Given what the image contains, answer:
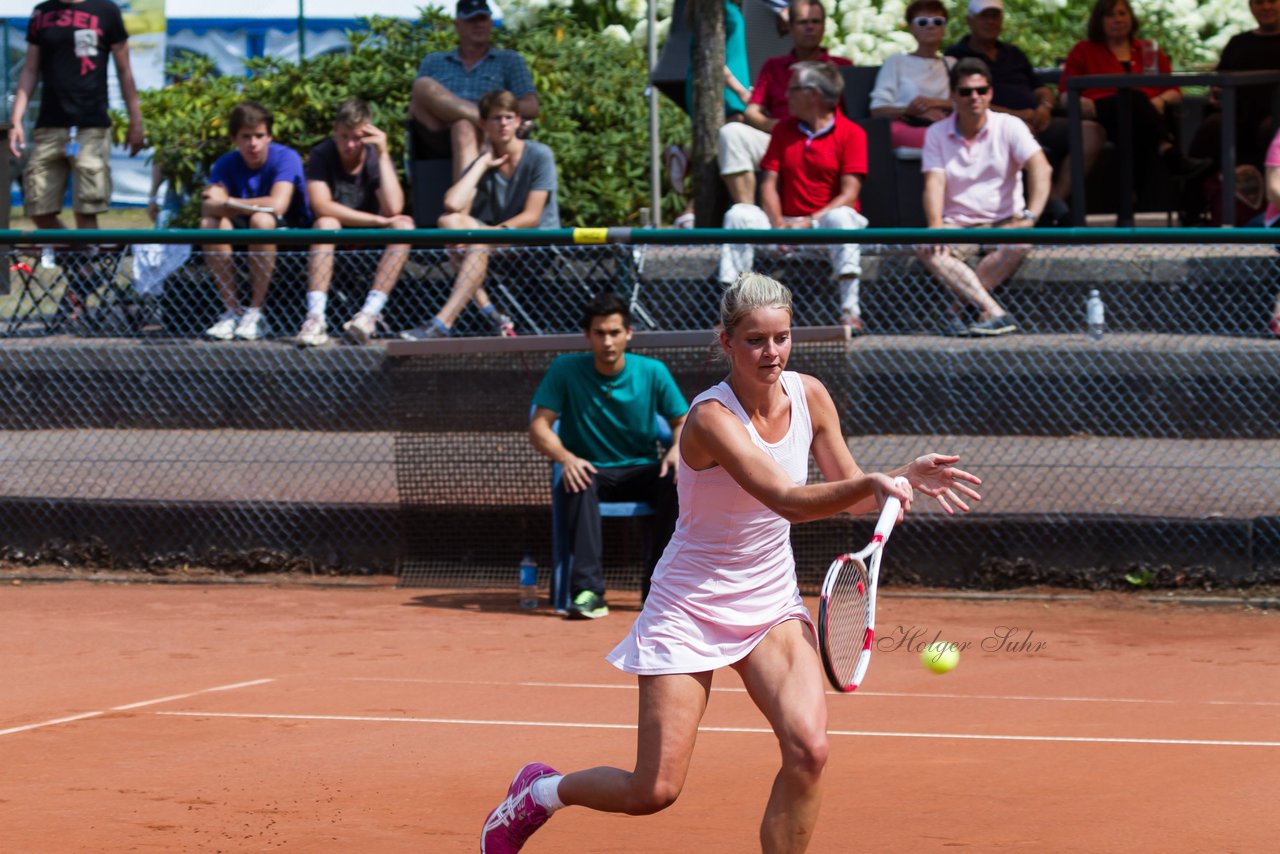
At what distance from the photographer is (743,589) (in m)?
4.42

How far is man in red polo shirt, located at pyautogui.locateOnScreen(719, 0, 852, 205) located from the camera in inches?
431

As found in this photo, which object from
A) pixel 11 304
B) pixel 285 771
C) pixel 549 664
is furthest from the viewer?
pixel 11 304

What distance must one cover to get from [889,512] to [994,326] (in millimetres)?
5344

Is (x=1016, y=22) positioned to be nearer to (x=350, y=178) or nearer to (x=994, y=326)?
(x=350, y=178)

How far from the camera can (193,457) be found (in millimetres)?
9617

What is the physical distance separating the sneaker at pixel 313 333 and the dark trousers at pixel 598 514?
6.42 ft

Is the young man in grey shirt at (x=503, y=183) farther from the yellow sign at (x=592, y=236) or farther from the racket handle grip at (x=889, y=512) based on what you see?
the racket handle grip at (x=889, y=512)

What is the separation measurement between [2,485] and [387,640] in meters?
3.06

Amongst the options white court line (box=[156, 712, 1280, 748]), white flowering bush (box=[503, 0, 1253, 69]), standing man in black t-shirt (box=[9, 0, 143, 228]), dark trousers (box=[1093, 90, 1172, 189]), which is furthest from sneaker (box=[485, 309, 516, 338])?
white flowering bush (box=[503, 0, 1253, 69])

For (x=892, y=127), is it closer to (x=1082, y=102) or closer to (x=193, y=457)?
(x=1082, y=102)

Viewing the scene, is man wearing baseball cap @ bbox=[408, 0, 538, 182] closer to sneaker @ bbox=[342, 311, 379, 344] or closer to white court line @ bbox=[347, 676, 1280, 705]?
sneaker @ bbox=[342, 311, 379, 344]

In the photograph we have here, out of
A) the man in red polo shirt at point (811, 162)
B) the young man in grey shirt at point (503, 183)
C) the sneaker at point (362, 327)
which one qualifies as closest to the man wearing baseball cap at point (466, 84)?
the young man in grey shirt at point (503, 183)

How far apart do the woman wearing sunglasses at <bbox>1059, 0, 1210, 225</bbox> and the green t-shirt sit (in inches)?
176

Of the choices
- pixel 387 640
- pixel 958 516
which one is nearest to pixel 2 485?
pixel 387 640
